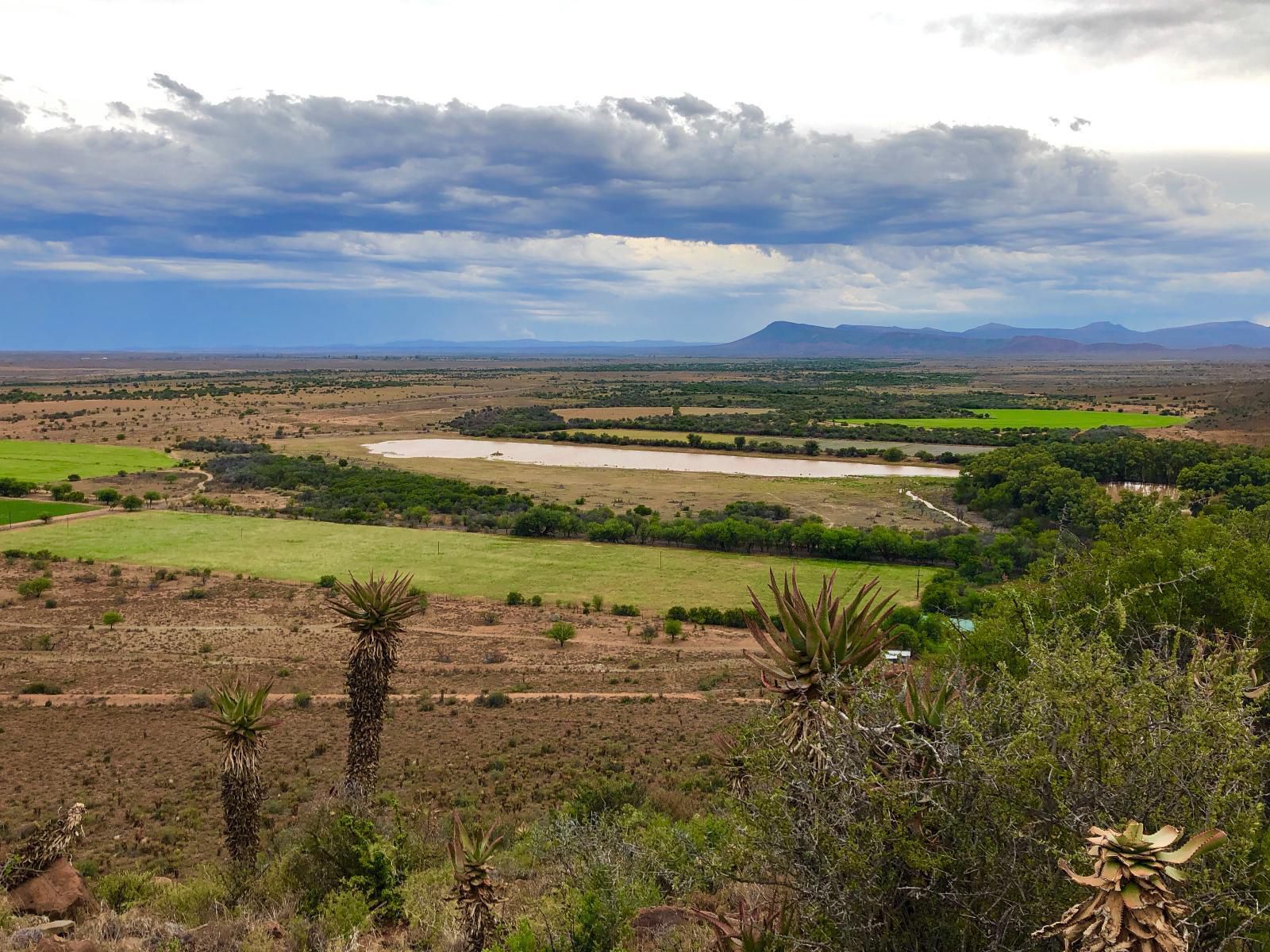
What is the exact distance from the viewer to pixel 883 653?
29.3ft

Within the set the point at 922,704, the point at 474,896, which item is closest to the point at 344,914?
the point at 474,896

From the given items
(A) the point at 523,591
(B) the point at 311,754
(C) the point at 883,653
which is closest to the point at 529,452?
(A) the point at 523,591

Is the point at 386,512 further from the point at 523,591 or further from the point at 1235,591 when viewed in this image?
the point at 1235,591

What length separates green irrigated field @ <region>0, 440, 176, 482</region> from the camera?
209 feet

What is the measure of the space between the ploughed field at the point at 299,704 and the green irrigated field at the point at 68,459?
2752cm

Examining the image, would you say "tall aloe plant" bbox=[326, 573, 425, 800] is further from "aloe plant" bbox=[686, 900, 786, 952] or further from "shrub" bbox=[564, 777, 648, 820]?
"aloe plant" bbox=[686, 900, 786, 952]

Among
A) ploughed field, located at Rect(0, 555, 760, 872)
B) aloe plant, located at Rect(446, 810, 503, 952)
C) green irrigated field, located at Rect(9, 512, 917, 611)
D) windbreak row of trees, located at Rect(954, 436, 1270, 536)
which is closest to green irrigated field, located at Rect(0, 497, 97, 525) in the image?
green irrigated field, located at Rect(9, 512, 917, 611)

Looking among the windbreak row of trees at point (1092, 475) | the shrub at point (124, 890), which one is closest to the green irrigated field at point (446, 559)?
the windbreak row of trees at point (1092, 475)

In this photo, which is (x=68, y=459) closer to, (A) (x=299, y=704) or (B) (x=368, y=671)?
(A) (x=299, y=704)

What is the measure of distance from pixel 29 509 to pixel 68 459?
22.0 metres

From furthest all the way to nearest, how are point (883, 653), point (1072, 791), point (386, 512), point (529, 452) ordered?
1. point (529, 452)
2. point (386, 512)
3. point (883, 653)
4. point (1072, 791)

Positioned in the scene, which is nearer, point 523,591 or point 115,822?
point 115,822

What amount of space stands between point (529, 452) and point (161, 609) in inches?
2048

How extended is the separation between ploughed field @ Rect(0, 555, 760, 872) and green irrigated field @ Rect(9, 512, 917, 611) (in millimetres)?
2456
